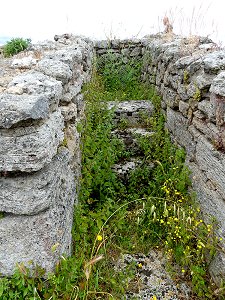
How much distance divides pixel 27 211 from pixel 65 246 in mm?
698

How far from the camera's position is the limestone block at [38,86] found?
246 centimetres

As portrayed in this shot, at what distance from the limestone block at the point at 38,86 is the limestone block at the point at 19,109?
183 millimetres

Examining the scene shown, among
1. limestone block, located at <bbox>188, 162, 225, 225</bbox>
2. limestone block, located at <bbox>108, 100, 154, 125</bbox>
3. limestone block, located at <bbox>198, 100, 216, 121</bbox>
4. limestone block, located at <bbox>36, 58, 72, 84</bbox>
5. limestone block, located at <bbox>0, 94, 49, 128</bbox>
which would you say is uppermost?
limestone block, located at <bbox>36, 58, 72, 84</bbox>

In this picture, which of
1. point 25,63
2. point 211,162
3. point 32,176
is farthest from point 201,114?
point 32,176

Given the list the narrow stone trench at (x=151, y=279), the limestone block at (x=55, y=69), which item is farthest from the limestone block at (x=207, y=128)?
the limestone block at (x=55, y=69)

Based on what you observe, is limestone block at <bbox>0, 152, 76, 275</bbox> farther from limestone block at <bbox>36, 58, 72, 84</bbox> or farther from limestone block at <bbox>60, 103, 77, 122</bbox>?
limestone block at <bbox>36, 58, 72, 84</bbox>

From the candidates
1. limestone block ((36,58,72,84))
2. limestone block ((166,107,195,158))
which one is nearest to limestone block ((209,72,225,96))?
limestone block ((166,107,195,158))

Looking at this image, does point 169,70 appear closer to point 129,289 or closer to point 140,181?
point 140,181

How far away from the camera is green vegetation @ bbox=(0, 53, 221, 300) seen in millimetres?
2520

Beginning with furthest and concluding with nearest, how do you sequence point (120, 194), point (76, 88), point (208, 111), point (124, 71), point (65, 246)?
point (124, 71), point (120, 194), point (76, 88), point (208, 111), point (65, 246)

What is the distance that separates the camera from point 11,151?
214cm

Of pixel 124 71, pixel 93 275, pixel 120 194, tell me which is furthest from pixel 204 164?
pixel 124 71

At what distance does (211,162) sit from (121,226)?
3.82 ft

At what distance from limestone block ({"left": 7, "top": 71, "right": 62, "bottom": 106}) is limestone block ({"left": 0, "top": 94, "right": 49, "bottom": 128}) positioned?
183 millimetres
